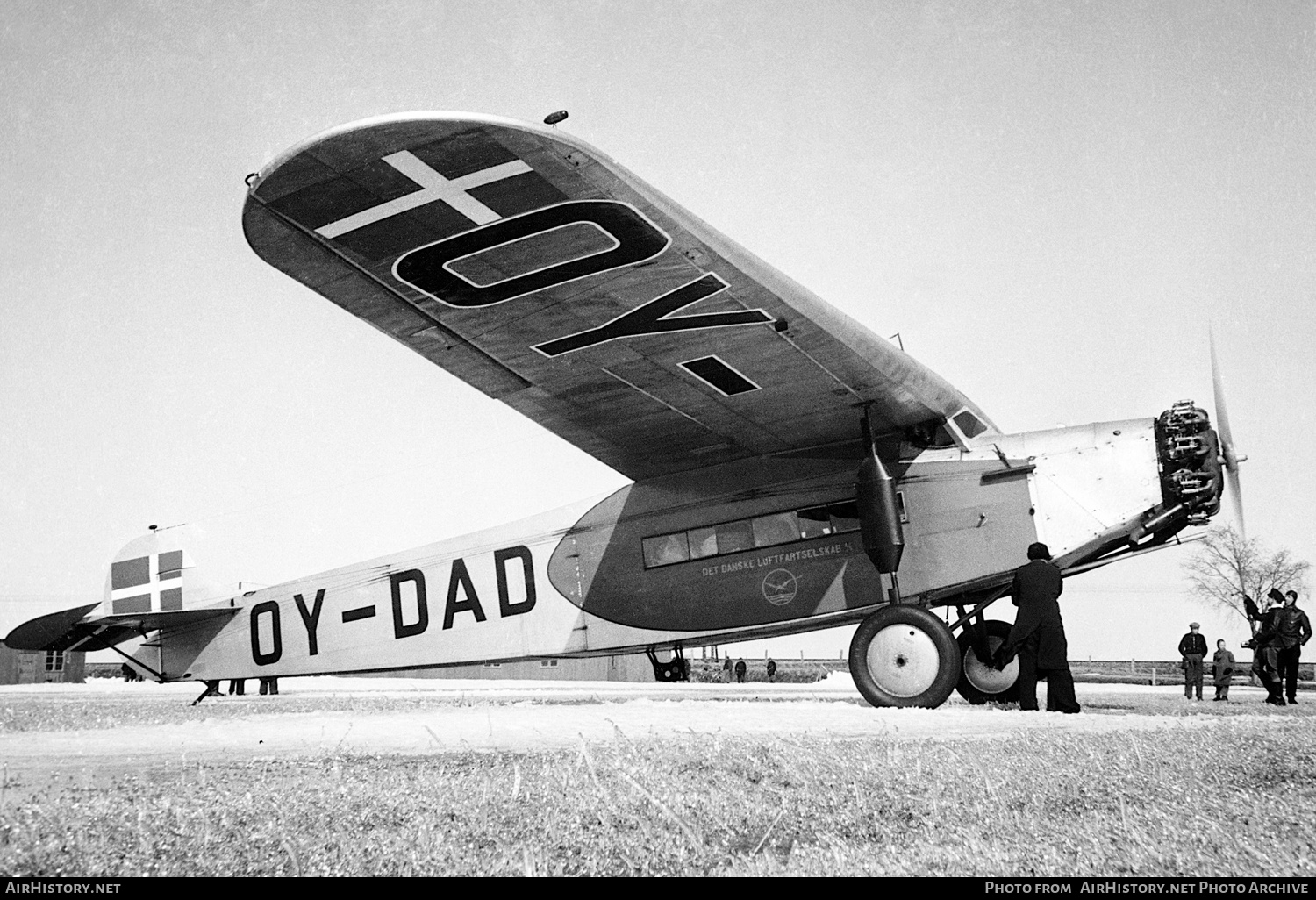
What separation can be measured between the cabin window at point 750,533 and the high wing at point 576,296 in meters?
0.69

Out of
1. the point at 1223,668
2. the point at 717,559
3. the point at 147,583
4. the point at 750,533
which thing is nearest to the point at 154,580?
the point at 147,583

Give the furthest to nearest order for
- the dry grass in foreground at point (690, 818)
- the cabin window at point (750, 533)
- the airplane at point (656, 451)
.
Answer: the cabin window at point (750, 533), the airplane at point (656, 451), the dry grass in foreground at point (690, 818)

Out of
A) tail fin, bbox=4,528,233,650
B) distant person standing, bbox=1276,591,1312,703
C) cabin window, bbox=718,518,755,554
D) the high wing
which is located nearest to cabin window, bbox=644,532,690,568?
cabin window, bbox=718,518,755,554

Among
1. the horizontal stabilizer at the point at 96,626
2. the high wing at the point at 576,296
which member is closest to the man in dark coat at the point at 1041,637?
the high wing at the point at 576,296

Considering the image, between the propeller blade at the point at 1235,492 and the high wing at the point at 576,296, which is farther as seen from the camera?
the propeller blade at the point at 1235,492

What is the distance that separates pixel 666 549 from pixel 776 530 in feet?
3.85

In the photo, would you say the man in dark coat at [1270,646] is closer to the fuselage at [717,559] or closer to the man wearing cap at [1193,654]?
the man wearing cap at [1193,654]

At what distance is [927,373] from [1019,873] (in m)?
6.69

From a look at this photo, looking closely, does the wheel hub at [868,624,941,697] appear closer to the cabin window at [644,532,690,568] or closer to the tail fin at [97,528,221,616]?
the cabin window at [644,532,690,568]

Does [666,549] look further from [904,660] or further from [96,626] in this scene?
[96,626]

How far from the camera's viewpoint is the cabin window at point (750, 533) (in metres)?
9.19

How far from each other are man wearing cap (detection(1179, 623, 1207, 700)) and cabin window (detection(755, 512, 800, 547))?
838cm
